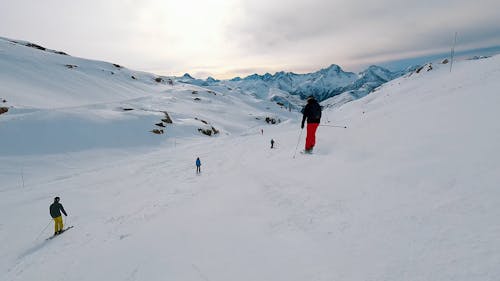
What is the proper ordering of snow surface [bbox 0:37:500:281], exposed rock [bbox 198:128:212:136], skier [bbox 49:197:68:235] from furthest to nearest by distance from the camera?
exposed rock [bbox 198:128:212:136]
skier [bbox 49:197:68:235]
snow surface [bbox 0:37:500:281]

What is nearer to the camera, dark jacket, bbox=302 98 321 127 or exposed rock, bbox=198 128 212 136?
dark jacket, bbox=302 98 321 127

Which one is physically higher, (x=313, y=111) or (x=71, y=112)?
(x=71, y=112)

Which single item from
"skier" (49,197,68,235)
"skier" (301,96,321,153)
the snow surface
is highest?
"skier" (301,96,321,153)

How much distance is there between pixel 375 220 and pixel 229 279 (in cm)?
315

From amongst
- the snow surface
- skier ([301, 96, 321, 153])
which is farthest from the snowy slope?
skier ([301, 96, 321, 153])

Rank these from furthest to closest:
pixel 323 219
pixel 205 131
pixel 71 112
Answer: pixel 205 131
pixel 71 112
pixel 323 219

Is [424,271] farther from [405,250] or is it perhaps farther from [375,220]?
[375,220]

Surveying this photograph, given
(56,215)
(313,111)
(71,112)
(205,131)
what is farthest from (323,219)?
(205,131)

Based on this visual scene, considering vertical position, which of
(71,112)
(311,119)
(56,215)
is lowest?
(56,215)

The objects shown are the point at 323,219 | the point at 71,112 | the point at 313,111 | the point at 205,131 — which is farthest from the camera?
the point at 205,131

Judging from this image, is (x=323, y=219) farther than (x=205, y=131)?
No

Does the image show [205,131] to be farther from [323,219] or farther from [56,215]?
[323,219]

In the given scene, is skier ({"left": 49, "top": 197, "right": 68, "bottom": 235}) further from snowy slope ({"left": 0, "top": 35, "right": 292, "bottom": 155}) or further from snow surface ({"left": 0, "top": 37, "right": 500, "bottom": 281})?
snowy slope ({"left": 0, "top": 35, "right": 292, "bottom": 155})

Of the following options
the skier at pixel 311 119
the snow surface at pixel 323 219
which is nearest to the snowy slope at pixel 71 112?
the snow surface at pixel 323 219
